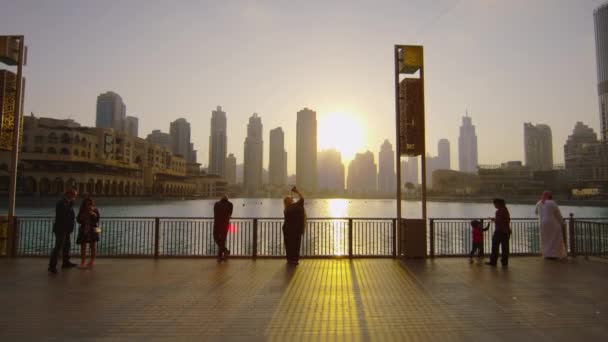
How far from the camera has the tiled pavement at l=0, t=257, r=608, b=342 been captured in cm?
518

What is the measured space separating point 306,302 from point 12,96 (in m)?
11.0

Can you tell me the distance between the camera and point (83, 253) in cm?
980

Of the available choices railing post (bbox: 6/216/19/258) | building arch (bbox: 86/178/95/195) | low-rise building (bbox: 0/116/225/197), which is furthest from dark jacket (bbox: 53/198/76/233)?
building arch (bbox: 86/178/95/195)

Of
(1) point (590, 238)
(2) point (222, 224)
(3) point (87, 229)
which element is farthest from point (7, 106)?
(1) point (590, 238)

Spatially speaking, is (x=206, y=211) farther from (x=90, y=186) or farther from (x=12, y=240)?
(x=12, y=240)

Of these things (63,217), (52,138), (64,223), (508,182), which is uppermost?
(52,138)

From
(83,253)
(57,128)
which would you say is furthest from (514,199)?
(83,253)

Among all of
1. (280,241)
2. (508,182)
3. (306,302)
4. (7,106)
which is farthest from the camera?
(508,182)

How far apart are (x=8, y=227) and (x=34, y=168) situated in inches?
4189

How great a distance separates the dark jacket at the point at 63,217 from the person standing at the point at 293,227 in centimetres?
540

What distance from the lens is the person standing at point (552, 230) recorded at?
10.7 metres

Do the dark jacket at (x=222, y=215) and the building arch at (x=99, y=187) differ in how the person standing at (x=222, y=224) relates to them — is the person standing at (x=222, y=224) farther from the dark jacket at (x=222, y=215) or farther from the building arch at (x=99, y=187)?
the building arch at (x=99, y=187)

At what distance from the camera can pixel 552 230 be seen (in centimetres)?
1079

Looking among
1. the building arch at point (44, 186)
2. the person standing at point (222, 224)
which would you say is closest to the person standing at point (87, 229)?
the person standing at point (222, 224)
